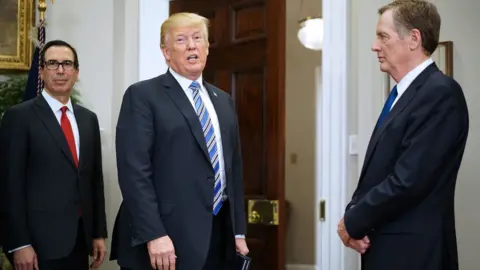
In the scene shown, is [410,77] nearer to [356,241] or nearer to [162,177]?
[356,241]

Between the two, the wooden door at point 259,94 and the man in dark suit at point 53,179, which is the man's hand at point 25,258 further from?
the wooden door at point 259,94

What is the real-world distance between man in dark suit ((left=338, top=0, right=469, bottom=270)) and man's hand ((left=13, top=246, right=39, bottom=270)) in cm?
132

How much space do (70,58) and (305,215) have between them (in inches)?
167

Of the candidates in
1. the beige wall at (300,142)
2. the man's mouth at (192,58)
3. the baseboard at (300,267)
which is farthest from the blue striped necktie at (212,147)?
the baseboard at (300,267)

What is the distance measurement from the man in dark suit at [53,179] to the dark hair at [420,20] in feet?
4.99

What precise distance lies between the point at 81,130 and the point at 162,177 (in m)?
0.86

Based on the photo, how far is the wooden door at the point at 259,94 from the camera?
3.19 meters

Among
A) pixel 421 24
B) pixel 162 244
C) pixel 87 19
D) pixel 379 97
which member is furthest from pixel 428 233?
pixel 87 19

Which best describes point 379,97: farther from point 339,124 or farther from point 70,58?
point 70,58

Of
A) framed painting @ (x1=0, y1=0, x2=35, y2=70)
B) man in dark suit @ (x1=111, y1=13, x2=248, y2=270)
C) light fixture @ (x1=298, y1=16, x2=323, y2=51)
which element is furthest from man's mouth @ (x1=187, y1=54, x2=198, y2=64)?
light fixture @ (x1=298, y1=16, x2=323, y2=51)

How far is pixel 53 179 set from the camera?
2.76 metres

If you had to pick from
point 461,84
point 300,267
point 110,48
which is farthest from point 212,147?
point 300,267

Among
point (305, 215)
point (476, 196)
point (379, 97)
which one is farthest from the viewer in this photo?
point (305, 215)

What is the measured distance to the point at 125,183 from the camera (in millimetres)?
2186
